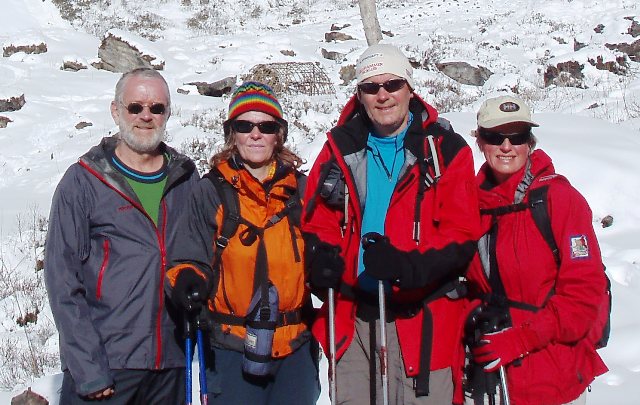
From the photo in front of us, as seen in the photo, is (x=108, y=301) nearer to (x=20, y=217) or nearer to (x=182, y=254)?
(x=182, y=254)

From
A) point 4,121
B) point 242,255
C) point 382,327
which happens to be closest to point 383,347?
point 382,327

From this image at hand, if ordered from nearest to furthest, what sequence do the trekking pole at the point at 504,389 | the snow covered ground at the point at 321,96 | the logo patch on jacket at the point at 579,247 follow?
the logo patch on jacket at the point at 579,247 < the trekking pole at the point at 504,389 < the snow covered ground at the point at 321,96

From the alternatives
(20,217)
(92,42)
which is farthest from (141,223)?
(92,42)

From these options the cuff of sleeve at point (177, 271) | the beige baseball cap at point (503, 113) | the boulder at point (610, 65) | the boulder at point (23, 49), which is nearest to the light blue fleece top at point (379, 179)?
the beige baseball cap at point (503, 113)

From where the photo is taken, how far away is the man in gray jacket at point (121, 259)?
2637mm

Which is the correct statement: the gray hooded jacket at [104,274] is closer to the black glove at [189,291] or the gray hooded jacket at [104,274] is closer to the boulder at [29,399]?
the black glove at [189,291]

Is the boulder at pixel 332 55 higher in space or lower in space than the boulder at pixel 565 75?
higher

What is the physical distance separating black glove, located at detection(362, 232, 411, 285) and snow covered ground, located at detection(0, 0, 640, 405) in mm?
1952

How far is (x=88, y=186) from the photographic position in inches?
108

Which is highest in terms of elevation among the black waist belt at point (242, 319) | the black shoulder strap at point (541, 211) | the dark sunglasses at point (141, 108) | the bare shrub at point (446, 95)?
the dark sunglasses at point (141, 108)

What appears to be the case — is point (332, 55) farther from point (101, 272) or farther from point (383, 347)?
point (383, 347)

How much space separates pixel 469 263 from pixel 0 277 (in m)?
5.62

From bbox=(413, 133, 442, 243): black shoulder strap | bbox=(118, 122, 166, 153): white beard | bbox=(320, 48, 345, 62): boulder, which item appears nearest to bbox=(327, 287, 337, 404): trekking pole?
bbox=(413, 133, 442, 243): black shoulder strap

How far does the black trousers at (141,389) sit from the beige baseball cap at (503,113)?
1841 millimetres
